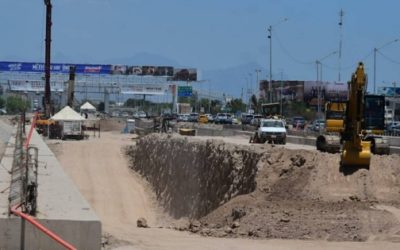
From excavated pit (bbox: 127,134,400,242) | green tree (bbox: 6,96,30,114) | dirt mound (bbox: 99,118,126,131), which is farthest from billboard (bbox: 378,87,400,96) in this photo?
excavated pit (bbox: 127,134,400,242)

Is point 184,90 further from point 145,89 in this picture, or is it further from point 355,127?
point 355,127

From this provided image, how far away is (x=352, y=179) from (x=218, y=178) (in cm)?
816

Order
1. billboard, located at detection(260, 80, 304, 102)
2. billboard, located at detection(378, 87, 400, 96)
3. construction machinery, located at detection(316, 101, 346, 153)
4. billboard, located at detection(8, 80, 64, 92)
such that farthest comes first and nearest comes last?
1. billboard, located at detection(260, 80, 304, 102)
2. billboard, located at detection(378, 87, 400, 96)
3. billboard, located at detection(8, 80, 64, 92)
4. construction machinery, located at detection(316, 101, 346, 153)

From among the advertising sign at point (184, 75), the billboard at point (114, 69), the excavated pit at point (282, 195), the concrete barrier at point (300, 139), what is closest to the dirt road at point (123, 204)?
the excavated pit at point (282, 195)

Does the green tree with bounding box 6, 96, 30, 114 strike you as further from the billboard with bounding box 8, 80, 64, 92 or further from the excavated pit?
the excavated pit

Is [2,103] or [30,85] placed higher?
[30,85]

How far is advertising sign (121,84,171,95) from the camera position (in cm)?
14138

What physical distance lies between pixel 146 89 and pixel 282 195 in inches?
4725

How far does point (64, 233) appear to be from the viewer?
1023 centimetres

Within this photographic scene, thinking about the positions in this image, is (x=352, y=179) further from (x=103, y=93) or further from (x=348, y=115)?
(x=103, y=93)

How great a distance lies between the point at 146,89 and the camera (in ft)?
466

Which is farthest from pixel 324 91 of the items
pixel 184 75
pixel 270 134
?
pixel 270 134

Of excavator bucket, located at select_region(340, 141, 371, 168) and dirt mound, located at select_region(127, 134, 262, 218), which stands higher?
excavator bucket, located at select_region(340, 141, 371, 168)

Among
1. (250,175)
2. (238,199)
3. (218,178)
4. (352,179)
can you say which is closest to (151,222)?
(218,178)
